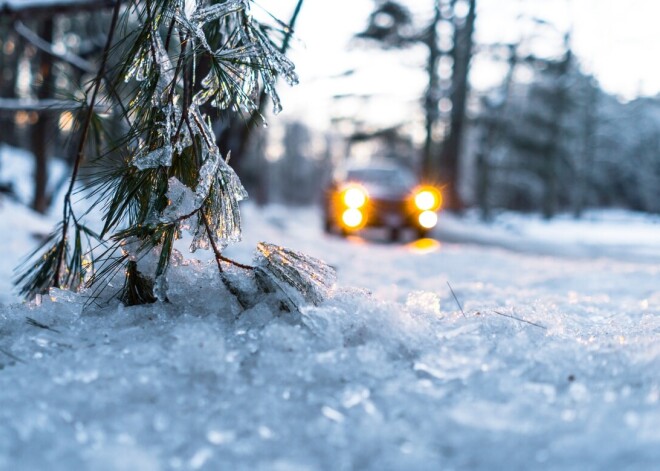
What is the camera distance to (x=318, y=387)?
1.14 meters

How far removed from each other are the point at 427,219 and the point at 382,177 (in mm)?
1252

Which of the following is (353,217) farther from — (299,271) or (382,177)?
(299,271)

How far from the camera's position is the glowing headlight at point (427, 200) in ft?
28.6

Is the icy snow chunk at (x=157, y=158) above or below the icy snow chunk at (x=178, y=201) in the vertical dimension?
above

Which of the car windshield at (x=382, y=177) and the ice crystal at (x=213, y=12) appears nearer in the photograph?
the ice crystal at (x=213, y=12)

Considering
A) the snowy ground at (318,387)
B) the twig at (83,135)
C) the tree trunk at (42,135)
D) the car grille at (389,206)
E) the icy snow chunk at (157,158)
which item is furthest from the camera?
the car grille at (389,206)

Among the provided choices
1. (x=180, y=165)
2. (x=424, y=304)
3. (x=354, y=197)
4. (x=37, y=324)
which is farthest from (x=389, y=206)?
(x=37, y=324)

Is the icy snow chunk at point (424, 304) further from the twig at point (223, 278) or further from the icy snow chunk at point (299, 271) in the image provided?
the twig at point (223, 278)

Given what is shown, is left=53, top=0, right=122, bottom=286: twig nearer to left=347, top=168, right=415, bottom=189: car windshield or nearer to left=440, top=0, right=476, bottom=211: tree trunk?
left=347, top=168, right=415, bottom=189: car windshield

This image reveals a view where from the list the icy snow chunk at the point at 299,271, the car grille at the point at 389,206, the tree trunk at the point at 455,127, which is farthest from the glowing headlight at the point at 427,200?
the icy snow chunk at the point at 299,271

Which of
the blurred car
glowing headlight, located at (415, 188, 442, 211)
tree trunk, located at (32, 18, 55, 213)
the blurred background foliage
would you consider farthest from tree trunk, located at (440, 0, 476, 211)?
tree trunk, located at (32, 18, 55, 213)

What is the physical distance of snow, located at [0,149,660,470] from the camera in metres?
0.88

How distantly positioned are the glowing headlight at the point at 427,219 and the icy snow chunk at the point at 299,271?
7.03m

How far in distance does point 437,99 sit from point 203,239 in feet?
49.8
